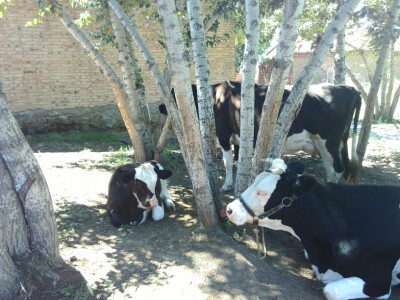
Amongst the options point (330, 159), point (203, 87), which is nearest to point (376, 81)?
point (330, 159)

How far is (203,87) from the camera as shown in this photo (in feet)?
14.5

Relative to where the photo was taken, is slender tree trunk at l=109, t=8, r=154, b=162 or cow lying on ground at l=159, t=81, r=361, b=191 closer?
cow lying on ground at l=159, t=81, r=361, b=191

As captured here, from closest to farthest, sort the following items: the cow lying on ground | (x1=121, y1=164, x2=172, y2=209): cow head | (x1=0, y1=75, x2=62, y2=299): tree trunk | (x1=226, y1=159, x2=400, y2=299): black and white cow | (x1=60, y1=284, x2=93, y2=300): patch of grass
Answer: (x1=0, y1=75, x2=62, y2=299): tree trunk, (x1=60, y1=284, x2=93, y2=300): patch of grass, (x1=226, y1=159, x2=400, y2=299): black and white cow, (x1=121, y1=164, x2=172, y2=209): cow head, the cow lying on ground

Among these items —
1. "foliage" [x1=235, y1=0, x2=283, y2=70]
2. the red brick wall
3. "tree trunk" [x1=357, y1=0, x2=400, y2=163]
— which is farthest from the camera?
the red brick wall

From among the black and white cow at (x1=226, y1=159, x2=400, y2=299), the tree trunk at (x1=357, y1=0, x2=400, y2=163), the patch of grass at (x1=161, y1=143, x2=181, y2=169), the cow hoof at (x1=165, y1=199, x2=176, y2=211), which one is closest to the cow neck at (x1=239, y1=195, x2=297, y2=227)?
the black and white cow at (x1=226, y1=159, x2=400, y2=299)

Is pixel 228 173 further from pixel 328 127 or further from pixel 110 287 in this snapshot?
pixel 110 287

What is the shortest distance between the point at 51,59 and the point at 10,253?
9.48 meters

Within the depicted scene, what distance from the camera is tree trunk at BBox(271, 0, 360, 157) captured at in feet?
12.8

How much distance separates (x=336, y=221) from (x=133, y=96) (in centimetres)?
422

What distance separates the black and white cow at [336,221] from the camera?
3270 mm

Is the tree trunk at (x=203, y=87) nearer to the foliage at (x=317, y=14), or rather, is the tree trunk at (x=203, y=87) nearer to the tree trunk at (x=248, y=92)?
the tree trunk at (x=248, y=92)

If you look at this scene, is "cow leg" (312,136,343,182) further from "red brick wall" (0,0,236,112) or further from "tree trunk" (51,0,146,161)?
"red brick wall" (0,0,236,112)

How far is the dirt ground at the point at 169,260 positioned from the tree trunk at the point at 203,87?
2.14 ft

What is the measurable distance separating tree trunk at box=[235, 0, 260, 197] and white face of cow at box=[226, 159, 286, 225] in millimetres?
895
